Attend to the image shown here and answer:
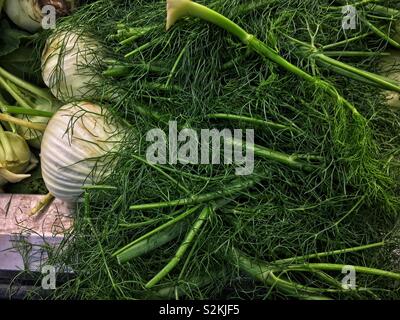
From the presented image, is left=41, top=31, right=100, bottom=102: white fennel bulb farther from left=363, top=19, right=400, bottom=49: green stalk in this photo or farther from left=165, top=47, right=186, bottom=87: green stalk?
left=363, top=19, right=400, bottom=49: green stalk

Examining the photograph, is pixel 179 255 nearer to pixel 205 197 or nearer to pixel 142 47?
pixel 205 197

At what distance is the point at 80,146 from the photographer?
1818 mm

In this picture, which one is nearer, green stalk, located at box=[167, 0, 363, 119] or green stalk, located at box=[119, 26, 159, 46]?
green stalk, located at box=[167, 0, 363, 119]

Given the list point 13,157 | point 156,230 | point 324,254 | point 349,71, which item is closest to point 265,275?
point 324,254

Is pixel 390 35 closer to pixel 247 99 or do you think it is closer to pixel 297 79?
pixel 297 79

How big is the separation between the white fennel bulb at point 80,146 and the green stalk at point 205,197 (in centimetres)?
26

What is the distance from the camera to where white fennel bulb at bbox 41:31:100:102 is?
1.92 meters

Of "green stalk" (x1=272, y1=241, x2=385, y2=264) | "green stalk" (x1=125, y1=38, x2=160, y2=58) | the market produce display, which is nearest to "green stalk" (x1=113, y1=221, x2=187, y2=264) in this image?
the market produce display

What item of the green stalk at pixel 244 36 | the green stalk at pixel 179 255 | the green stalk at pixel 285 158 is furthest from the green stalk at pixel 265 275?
the green stalk at pixel 244 36

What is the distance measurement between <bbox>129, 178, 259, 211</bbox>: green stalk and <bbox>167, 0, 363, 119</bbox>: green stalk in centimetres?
30

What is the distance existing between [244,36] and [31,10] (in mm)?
1001

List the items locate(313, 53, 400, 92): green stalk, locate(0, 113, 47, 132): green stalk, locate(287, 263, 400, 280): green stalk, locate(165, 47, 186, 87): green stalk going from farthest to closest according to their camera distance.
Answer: locate(0, 113, 47, 132): green stalk < locate(165, 47, 186, 87): green stalk < locate(313, 53, 400, 92): green stalk < locate(287, 263, 400, 280): green stalk

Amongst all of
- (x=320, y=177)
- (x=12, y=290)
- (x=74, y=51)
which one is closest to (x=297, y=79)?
(x=320, y=177)
